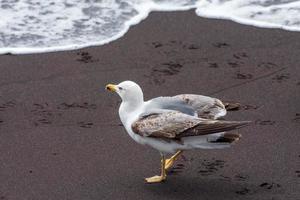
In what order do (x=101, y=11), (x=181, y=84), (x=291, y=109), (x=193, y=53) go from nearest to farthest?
(x=291, y=109) → (x=181, y=84) → (x=193, y=53) → (x=101, y=11)

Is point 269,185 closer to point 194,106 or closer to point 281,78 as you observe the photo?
point 194,106

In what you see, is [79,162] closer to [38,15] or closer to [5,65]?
[5,65]

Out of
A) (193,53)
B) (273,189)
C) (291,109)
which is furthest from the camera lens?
(193,53)

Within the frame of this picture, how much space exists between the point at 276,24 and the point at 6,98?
3199 millimetres

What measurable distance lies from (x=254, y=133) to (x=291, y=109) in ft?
1.86

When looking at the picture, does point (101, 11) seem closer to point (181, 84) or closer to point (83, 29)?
point (83, 29)

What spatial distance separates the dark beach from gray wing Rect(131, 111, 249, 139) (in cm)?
41

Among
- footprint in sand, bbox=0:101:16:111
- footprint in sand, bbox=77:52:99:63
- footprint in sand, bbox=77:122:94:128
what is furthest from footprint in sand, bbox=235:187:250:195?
footprint in sand, bbox=77:52:99:63

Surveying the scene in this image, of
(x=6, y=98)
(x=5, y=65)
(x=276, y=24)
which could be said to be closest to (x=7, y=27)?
(x=5, y=65)

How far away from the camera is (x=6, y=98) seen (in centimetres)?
623

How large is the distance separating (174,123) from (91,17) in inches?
147

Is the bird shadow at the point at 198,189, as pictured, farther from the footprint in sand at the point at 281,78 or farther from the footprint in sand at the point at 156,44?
the footprint in sand at the point at 156,44

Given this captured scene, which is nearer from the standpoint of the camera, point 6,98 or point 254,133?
point 254,133

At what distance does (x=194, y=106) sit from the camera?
16.3 feet
